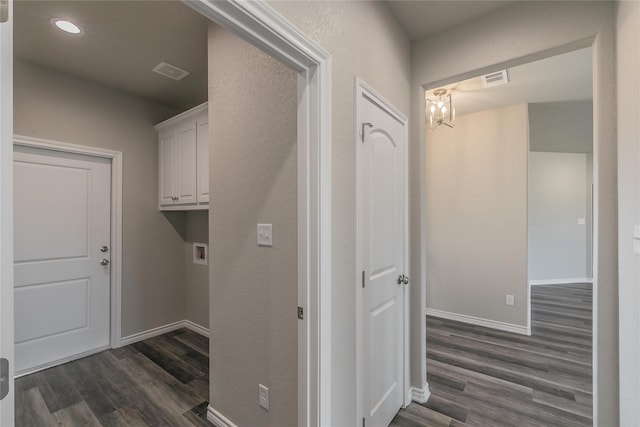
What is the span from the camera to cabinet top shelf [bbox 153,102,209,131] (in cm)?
277

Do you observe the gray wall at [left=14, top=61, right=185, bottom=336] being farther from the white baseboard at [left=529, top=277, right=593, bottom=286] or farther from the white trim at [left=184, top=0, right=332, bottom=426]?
the white baseboard at [left=529, top=277, right=593, bottom=286]

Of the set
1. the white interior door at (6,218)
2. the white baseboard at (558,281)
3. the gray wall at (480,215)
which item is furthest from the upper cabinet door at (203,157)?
the white baseboard at (558,281)

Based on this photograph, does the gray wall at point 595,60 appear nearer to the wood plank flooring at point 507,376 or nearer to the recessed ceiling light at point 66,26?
the wood plank flooring at point 507,376

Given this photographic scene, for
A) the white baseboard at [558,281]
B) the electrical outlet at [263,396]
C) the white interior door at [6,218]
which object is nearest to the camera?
the white interior door at [6,218]

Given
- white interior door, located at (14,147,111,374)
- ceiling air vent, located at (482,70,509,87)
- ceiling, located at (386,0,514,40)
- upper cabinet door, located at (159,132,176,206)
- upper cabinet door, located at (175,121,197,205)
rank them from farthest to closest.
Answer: upper cabinet door, located at (159,132,176,206)
upper cabinet door, located at (175,121,197,205)
ceiling air vent, located at (482,70,509,87)
white interior door, located at (14,147,111,374)
ceiling, located at (386,0,514,40)

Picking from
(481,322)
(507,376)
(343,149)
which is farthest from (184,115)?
(481,322)

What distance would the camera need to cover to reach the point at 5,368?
1.81 ft

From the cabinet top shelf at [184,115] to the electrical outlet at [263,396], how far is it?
2.38 meters

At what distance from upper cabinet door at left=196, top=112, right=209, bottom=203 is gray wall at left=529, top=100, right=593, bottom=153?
378cm

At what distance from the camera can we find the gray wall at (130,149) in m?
2.62

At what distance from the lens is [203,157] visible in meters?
2.82

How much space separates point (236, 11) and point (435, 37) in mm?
1793

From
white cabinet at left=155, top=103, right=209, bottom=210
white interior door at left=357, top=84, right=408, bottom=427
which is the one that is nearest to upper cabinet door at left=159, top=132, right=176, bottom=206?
white cabinet at left=155, top=103, right=209, bottom=210

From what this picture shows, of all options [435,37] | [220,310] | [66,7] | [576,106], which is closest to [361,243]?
[220,310]
